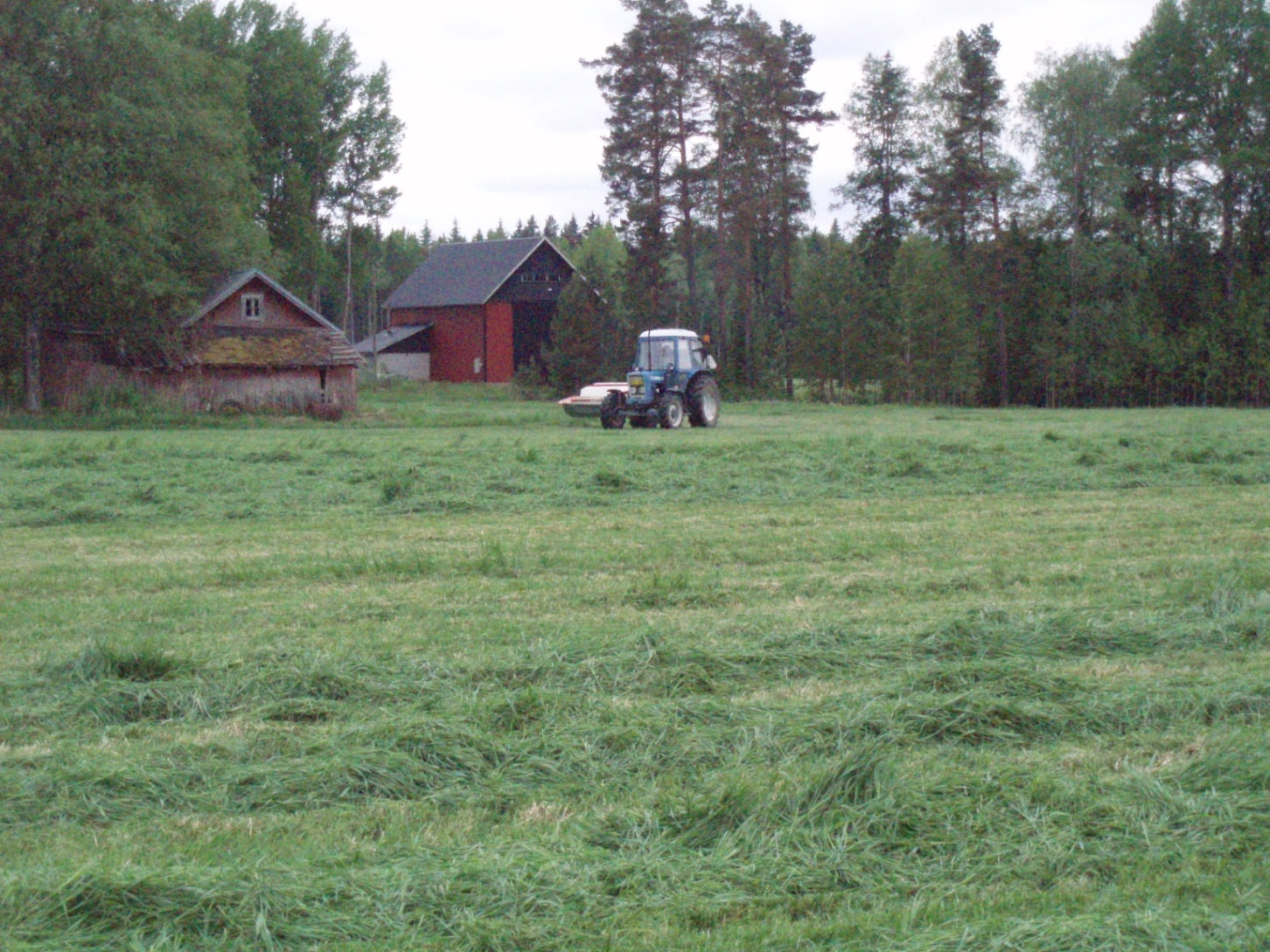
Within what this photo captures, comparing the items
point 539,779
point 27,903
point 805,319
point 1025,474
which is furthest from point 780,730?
point 805,319

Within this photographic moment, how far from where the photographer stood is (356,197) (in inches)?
2554

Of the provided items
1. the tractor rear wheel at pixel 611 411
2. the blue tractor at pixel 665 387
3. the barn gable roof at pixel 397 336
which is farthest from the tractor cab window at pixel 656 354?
the barn gable roof at pixel 397 336

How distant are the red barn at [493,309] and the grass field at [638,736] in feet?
156

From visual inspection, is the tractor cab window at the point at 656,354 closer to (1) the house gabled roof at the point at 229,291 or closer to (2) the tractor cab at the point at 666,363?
(2) the tractor cab at the point at 666,363

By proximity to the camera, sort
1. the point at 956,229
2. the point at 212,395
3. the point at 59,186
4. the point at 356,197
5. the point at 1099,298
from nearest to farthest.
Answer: the point at 59,186, the point at 212,395, the point at 1099,298, the point at 956,229, the point at 356,197

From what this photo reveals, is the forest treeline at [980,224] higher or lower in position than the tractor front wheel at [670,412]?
higher

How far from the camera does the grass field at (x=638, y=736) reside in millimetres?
3840

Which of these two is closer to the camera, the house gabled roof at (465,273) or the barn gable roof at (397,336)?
the house gabled roof at (465,273)

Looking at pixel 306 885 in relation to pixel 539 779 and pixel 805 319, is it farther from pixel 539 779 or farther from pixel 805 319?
pixel 805 319

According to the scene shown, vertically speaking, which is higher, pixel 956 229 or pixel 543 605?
pixel 956 229

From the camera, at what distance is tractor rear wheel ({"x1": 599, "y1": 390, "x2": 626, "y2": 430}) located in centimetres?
2983

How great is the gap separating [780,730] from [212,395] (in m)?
35.0

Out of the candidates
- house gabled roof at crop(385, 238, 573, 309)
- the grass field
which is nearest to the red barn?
house gabled roof at crop(385, 238, 573, 309)

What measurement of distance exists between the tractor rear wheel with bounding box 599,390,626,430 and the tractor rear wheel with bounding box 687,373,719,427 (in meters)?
1.61
